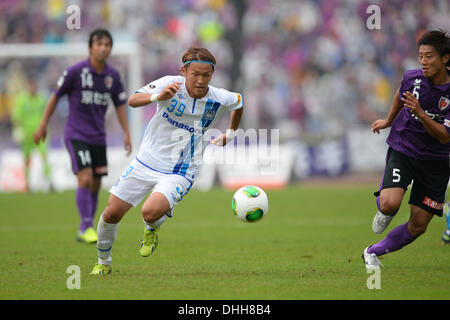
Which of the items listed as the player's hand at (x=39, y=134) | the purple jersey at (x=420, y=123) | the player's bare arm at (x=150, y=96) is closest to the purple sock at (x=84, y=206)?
the player's hand at (x=39, y=134)

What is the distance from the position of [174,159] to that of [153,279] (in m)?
1.14

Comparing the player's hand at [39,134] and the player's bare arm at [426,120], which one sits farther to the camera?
the player's hand at [39,134]

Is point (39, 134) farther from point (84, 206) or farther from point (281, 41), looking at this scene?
point (281, 41)

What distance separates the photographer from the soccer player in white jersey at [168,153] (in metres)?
6.56

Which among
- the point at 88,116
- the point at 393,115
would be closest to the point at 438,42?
the point at 393,115

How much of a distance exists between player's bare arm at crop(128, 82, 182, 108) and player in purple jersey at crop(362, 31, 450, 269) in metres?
2.10

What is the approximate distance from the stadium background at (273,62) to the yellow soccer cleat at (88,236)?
964 cm

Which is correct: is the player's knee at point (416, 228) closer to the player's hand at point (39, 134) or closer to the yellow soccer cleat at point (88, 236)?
the yellow soccer cleat at point (88, 236)

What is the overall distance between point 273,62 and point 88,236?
1590 cm

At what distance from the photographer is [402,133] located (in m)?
6.92

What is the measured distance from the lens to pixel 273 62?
2439 centimetres

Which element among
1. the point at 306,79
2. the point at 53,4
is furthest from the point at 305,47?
the point at 53,4

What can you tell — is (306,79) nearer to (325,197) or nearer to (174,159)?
(325,197)

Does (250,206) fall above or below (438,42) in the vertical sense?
below
